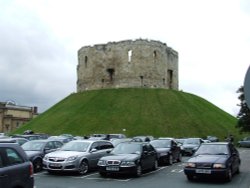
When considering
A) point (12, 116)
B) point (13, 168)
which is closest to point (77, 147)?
point (13, 168)

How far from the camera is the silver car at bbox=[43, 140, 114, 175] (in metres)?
17.1

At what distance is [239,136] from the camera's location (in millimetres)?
59312

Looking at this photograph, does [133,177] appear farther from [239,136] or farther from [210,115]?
[210,115]

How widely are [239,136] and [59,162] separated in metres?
46.8

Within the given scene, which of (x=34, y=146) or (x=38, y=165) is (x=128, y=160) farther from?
(x=34, y=146)

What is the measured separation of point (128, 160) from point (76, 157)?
237cm

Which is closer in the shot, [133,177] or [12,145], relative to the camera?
[12,145]

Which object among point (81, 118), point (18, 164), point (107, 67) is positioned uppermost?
point (107, 67)

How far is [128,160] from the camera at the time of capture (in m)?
16.7

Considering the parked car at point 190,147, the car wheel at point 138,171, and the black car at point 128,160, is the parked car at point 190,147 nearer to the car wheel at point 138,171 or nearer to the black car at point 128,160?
the black car at point 128,160

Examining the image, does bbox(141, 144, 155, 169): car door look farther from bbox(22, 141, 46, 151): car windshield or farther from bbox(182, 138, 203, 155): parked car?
bbox(182, 138, 203, 155): parked car

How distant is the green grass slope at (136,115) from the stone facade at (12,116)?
25529mm

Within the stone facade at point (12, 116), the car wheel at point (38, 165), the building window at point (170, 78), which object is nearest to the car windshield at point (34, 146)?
the car wheel at point (38, 165)

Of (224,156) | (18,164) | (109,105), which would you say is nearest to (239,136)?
(109,105)
